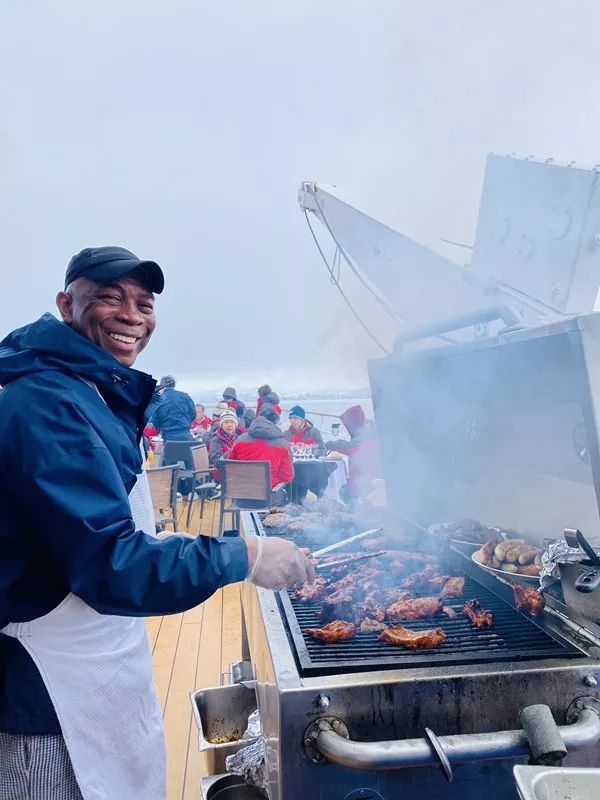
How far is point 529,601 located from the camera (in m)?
2.07

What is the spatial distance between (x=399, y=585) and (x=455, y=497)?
1488 mm

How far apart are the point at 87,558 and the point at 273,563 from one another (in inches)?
21.5

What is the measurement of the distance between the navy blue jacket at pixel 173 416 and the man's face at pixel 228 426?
717mm

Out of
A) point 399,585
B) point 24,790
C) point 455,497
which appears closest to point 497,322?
point 455,497

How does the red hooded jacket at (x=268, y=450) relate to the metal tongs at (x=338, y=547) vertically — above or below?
above

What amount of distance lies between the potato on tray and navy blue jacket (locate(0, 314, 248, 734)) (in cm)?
151

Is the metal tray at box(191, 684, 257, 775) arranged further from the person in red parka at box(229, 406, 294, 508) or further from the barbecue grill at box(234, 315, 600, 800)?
Result: the person in red parka at box(229, 406, 294, 508)

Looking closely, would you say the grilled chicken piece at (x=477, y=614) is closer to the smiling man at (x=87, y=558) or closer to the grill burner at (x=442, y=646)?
the grill burner at (x=442, y=646)

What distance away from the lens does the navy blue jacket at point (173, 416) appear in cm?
1006

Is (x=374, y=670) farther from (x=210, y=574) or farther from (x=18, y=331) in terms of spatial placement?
(x=18, y=331)

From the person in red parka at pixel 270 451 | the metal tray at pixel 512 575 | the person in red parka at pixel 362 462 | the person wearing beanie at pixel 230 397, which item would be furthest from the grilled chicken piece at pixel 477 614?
the person wearing beanie at pixel 230 397

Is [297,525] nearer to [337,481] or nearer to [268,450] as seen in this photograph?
[268,450]

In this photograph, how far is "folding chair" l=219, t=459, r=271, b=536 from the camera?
6.90 meters

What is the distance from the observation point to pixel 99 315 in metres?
1.65
